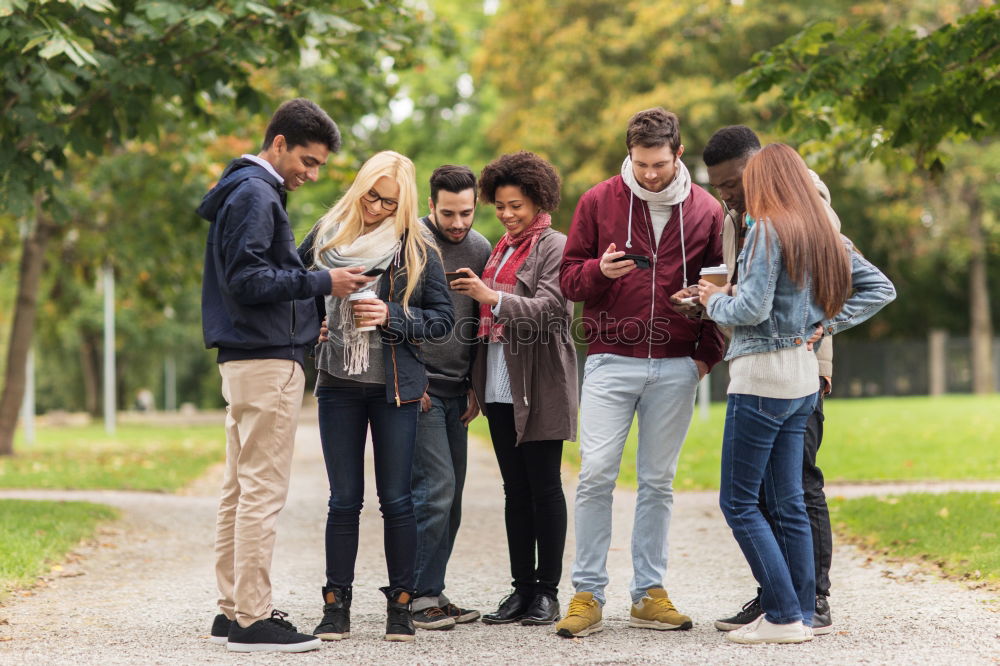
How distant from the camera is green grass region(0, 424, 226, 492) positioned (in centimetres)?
1217

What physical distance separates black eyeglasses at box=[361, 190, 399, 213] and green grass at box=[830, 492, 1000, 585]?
3606 millimetres

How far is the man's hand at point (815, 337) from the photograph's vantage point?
463 centimetres

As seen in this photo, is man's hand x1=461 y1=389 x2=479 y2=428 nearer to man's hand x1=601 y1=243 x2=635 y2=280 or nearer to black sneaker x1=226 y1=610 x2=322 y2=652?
man's hand x1=601 y1=243 x2=635 y2=280

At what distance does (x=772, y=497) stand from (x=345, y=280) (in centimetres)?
201

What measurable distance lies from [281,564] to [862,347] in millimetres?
31465

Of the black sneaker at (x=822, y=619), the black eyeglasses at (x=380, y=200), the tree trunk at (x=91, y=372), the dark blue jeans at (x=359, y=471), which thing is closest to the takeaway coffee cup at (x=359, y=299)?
the dark blue jeans at (x=359, y=471)

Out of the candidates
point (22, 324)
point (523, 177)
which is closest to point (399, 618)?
point (523, 177)

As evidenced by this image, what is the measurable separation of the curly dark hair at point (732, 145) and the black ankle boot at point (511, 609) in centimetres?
218

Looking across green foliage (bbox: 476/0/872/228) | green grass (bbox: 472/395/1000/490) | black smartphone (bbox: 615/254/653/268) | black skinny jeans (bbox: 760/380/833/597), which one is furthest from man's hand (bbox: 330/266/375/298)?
green foliage (bbox: 476/0/872/228)

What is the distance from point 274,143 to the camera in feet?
15.3

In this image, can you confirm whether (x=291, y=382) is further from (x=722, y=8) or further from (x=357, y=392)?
(x=722, y=8)

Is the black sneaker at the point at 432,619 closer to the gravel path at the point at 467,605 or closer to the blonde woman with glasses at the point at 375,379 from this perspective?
the gravel path at the point at 467,605

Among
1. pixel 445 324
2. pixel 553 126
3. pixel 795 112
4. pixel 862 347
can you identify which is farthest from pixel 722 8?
pixel 445 324

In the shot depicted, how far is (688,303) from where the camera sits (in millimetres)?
4719
